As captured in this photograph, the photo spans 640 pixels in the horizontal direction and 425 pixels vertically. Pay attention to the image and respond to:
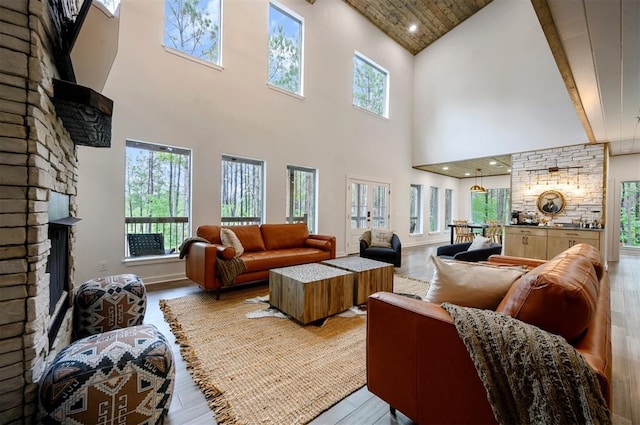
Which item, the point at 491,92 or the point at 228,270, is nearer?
the point at 228,270

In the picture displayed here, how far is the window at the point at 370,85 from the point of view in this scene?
6.96 m

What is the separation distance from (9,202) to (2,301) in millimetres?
401

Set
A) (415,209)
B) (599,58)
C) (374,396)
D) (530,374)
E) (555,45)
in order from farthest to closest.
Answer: (415,209) → (599,58) → (555,45) → (374,396) → (530,374)

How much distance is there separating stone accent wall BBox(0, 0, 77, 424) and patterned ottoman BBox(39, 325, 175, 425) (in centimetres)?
11

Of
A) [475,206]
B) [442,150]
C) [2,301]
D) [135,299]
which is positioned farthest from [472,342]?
[475,206]

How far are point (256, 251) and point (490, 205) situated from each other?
9462 millimetres

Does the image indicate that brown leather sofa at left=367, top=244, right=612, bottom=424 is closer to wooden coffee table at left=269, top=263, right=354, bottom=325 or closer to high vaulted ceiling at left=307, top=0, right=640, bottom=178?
wooden coffee table at left=269, top=263, right=354, bottom=325

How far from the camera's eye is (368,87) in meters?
7.27

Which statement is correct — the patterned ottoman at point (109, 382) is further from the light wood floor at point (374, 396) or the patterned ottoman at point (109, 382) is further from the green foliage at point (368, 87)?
the green foliage at point (368, 87)

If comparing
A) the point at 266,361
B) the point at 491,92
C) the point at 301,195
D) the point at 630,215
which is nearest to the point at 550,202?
the point at 491,92

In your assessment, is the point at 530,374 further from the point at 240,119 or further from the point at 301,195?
the point at 301,195

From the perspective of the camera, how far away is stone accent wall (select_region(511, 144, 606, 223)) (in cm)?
542

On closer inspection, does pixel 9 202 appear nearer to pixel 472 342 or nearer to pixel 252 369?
pixel 252 369

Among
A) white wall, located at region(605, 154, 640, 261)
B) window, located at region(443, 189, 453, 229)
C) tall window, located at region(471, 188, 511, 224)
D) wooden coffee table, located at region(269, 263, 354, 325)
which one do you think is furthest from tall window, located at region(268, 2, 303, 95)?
tall window, located at region(471, 188, 511, 224)
